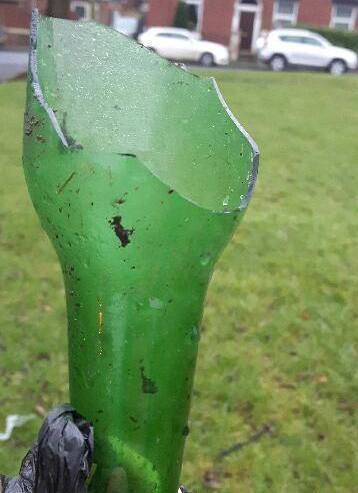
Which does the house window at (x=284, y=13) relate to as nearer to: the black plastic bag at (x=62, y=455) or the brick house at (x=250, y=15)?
the brick house at (x=250, y=15)

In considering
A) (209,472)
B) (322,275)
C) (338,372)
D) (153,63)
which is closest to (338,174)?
(322,275)

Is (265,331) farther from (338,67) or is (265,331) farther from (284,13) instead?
(284,13)

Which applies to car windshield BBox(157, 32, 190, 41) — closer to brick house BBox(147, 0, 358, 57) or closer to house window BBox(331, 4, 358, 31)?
brick house BBox(147, 0, 358, 57)

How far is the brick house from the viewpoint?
764 inches

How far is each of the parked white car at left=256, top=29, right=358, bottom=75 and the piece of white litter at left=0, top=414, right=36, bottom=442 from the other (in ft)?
46.9

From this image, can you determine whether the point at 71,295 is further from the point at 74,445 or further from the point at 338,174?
the point at 338,174

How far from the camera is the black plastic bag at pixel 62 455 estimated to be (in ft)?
2.70

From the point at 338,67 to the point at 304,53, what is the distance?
3.01ft

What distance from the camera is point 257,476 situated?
2361mm

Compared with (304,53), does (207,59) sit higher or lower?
lower

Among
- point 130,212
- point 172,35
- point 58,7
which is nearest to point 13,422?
point 130,212

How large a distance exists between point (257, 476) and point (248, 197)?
1770 millimetres

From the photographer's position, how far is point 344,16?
19.6 meters

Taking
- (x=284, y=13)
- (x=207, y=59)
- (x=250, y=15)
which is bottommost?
(x=207, y=59)
